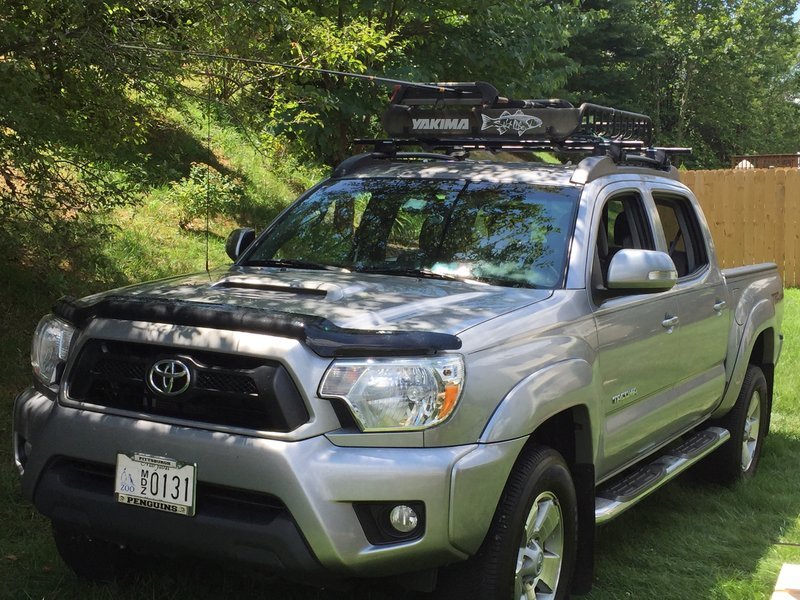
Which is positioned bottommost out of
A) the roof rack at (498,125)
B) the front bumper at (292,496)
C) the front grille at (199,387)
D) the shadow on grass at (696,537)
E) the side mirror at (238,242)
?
the shadow on grass at (696,537)

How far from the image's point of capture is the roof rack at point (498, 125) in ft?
16.8

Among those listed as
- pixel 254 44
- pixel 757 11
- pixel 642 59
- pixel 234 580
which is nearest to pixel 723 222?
pixel 254 44

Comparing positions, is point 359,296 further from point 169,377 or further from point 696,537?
point 696,537

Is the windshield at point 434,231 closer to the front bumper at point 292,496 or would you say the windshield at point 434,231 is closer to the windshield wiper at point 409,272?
the windshield wiper at point 409,272

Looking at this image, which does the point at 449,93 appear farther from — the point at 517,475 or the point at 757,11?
the point at 757,11

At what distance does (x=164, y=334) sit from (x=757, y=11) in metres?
38.6

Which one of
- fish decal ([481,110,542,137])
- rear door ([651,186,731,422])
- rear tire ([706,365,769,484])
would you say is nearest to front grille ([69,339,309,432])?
fish decal ([481,110,542,137])

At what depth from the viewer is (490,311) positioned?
3746 millimetres

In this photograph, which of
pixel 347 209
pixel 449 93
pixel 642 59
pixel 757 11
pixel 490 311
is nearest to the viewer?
pixel 490 311

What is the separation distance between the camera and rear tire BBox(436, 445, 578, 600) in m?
3.45

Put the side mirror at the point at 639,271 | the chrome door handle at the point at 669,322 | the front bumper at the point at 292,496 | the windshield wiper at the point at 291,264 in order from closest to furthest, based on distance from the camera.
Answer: the front bumper at the point at 292,496, the side mirror at the point at 639,271, the windshield wiper at the point at 291,264, the chrome door handle at the point at 669,322

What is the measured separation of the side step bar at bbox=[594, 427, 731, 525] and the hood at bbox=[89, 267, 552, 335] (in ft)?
3.29

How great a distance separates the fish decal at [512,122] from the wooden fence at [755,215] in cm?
1252

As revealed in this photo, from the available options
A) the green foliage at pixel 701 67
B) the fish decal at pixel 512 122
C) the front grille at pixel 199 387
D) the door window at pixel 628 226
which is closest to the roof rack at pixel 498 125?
the fish decal at pixel 512 122
